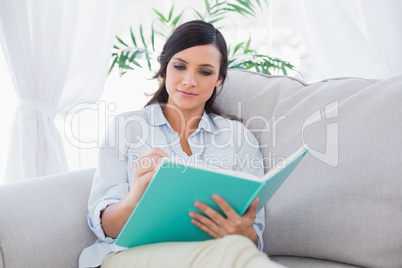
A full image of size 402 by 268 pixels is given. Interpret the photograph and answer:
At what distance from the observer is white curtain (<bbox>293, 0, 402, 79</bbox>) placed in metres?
2.43

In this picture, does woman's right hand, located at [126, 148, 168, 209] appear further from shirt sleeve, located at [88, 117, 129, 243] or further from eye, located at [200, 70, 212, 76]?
eye, located at [200, 70, 212, 76]

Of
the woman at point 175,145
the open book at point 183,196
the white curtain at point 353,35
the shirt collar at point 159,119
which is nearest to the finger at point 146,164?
the woman at point 175,145

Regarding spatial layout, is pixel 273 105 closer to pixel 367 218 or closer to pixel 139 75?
pixel 367 218

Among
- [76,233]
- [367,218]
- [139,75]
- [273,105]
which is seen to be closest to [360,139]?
[367,218]

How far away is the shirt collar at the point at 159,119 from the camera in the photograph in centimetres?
176

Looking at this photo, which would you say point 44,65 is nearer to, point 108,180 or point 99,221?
point 108,180

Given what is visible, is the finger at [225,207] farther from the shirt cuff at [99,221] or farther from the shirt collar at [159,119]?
the shirt collar at [159,119]

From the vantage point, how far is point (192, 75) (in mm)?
1722

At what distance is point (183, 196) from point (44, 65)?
1316 millimetres

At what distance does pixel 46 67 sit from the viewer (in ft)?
7.47

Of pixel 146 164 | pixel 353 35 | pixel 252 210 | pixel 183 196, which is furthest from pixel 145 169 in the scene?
pixel 353 35

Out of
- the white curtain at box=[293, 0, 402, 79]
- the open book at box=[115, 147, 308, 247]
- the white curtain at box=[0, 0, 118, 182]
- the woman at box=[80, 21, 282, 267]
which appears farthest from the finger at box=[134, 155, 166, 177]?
the white curtain at box=[293, 0, 402, 79]

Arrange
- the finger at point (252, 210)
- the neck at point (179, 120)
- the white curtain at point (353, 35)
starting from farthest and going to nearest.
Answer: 1. the white curtain at point (353, 35)
2. the neck at point (179, 120)
3. the finger at point (252, 210)

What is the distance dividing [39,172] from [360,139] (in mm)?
1443
